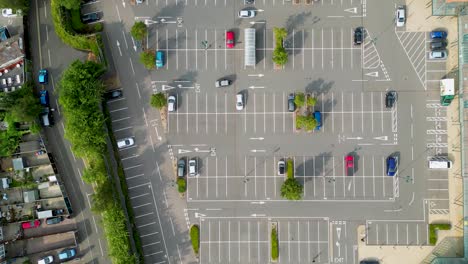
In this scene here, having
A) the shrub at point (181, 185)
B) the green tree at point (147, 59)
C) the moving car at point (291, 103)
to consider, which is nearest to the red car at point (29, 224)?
the shrub at point (181, 185)

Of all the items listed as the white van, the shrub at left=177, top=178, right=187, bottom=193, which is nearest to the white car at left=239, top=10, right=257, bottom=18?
the shrub at left=177, top=178, right=187, bottom=193

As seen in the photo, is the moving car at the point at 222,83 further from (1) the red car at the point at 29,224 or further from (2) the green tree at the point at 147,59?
(1) the red car at the point at 29,224

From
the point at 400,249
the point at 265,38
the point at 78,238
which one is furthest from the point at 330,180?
the point at 78,238

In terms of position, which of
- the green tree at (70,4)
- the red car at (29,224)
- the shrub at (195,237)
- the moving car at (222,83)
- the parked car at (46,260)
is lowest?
the parked car at (46,260)

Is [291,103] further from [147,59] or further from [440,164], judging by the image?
[440,164]

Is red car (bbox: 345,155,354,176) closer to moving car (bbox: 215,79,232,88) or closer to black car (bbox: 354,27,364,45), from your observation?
black car (bbox: 354,27,364,45)
